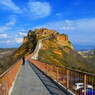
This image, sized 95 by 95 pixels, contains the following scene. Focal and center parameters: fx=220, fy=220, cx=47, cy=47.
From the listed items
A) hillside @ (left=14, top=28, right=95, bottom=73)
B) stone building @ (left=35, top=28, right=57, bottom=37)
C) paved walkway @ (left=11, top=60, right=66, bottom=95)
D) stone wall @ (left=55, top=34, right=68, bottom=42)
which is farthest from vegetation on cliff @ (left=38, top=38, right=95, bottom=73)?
paved walkway @ (left=11, top=60, right=66, bottom=95)

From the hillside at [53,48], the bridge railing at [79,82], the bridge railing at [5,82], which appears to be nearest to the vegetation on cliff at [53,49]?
the hillside at [53,48]

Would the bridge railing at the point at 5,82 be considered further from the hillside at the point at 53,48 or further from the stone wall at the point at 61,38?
the stone wall at the point at 61,38

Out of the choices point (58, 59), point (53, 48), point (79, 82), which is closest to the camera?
point (79, 82)

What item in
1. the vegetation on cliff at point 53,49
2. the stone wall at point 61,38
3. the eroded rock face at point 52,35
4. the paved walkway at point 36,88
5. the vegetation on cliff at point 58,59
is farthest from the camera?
the stone wall at point 61,38

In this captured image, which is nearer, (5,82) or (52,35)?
(5,82)

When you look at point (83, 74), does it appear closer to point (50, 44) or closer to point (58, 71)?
point (58, 71)

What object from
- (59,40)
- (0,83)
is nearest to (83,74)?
(0,83)

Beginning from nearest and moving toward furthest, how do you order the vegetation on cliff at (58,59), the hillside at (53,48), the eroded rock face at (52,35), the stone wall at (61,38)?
the vegetation on cliff at (58,59)
the hillside at (53,48)
the eroded rock face at (52,35)
the stone wall at (61,38)

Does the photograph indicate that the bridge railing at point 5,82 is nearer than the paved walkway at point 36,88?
Yes

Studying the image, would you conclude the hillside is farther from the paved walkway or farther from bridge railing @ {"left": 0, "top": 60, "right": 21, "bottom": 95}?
bridge railing @ {"left": 0, "top": 60, "right": 21, "bottom": 95}

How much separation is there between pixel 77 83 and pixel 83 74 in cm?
89

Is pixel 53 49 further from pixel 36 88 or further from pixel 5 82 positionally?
pixel 5 82

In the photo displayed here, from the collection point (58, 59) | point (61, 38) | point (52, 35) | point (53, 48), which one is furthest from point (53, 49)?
point (52, 35)

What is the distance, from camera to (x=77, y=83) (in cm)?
1020
